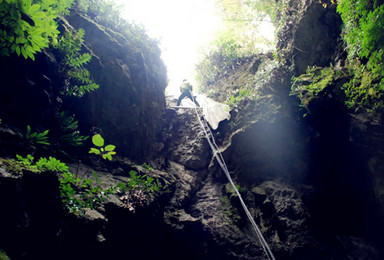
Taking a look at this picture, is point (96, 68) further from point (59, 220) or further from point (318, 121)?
point (318, 121)

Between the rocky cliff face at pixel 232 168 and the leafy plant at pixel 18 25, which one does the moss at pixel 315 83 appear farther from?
the leafy plant at pixel 18 25

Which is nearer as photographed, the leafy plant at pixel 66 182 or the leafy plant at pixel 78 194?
the leafy plant at pixel 66 182

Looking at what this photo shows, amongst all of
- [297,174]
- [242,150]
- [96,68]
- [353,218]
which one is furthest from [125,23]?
[353,218]

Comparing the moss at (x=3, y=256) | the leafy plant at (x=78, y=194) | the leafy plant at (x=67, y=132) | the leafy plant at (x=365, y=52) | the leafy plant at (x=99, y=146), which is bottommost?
the moss at (x=3, y=256)

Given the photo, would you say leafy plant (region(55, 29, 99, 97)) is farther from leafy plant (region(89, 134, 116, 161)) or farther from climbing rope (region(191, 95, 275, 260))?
climbing rope (region(191, 95, 275, 260))

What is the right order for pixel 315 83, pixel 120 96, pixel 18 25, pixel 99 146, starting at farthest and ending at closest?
pixel 120 96 < pixel 315 83 < pixel 99 146 < pixel 18 25

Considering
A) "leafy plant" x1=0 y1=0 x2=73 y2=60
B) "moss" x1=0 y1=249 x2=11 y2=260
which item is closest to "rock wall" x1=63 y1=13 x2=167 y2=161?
"leafy plant" x1=0 y1=0 x2=73 y2=60

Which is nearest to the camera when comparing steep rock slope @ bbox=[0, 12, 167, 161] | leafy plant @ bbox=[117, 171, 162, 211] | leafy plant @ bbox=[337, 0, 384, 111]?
steep rock slope @ bbox=[0, 12, 167, 161]

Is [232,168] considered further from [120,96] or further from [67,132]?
[67,132]

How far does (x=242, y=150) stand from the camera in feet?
21.6

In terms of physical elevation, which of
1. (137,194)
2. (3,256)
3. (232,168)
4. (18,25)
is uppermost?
(232,168)

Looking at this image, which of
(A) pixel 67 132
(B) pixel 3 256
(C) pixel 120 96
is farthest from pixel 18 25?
(C) pixel 120 96

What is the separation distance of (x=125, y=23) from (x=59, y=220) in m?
7.09

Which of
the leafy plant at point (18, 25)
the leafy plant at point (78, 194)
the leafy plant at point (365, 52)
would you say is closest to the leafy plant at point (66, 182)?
the leafy plant at point (78, 194)
